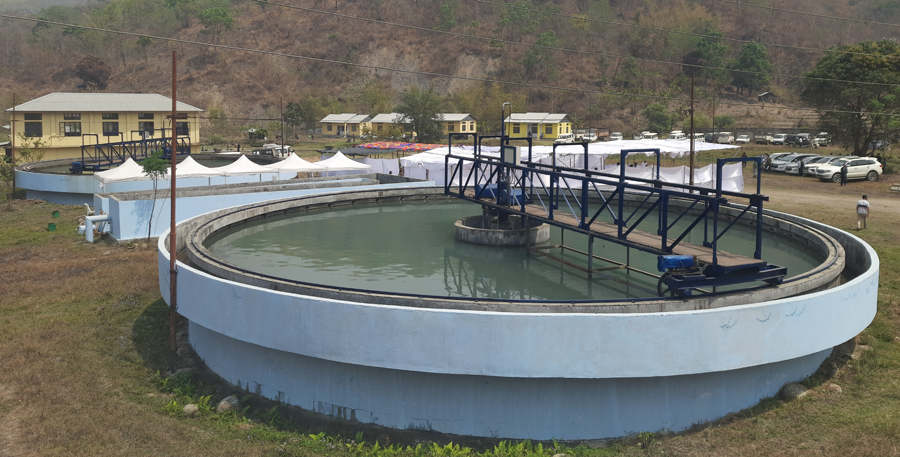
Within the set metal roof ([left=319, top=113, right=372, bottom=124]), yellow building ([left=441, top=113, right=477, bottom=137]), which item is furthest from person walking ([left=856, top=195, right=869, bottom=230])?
metal roof ([left=319, top=113, right=372, bottom=124])

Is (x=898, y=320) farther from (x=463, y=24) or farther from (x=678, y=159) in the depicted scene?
(x=463, y=24)

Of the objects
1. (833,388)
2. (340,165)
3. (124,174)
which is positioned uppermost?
(340,165)

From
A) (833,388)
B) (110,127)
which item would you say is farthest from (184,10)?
(833,388)

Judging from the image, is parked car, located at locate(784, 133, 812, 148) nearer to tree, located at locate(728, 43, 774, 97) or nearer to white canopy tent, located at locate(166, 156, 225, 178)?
tree, located at locate(728, 43, 774, 97)

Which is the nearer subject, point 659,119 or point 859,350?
point 859,350

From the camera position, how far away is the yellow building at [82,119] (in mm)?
60031

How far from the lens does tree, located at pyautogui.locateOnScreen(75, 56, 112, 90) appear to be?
124062mm

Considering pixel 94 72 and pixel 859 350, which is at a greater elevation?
pixel 94 72

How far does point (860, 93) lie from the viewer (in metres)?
52.2

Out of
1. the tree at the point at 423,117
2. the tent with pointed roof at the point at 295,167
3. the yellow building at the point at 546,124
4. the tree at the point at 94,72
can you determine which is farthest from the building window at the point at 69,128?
the tree at the point at 94,72

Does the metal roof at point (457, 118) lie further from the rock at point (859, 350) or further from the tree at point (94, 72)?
the rock at point (859, 350)

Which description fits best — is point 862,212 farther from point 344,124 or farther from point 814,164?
point 344,124

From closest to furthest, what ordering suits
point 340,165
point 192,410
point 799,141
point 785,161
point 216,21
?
point 192,410 → point 340,165 → point 785,161 → point 799,141 → point 216,21

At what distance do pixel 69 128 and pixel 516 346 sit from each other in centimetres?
6085
